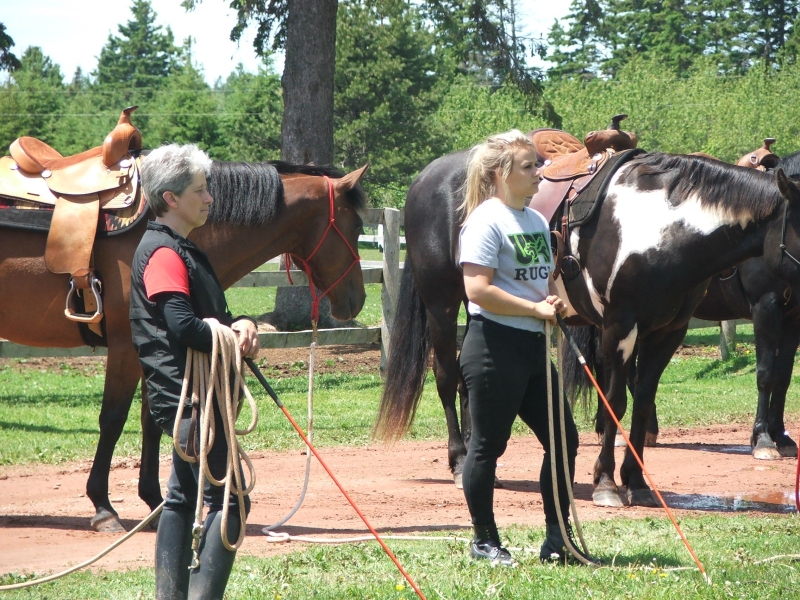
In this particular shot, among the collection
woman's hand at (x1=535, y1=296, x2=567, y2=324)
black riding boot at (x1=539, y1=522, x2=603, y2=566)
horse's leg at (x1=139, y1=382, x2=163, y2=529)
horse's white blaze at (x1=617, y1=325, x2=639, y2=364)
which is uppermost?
woman's hand at (x1=535, y1=296, x2=567, y2=324)

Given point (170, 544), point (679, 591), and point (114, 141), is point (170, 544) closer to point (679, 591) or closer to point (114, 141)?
point (679, 591)

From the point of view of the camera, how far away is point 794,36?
150ft

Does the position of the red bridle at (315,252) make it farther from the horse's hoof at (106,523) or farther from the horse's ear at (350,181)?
the horse's hoof at (106,523)

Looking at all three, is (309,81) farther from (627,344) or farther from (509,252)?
(509,252)

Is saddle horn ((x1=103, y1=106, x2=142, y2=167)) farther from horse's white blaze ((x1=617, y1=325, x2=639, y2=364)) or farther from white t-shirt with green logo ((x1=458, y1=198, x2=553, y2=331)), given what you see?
horse's white blaze ((x1=617, y1=325, x2=639, y2=364))

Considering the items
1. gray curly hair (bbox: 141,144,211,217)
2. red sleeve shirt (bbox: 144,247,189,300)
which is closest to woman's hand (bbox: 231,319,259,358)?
red sleeve shirt (bbox: 144,247,189,300)

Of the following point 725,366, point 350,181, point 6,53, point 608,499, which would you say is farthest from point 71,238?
point 6,53

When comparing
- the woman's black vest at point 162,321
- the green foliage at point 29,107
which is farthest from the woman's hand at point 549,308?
the green foliage at point 29,107

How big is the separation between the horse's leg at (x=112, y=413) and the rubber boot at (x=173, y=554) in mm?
1886

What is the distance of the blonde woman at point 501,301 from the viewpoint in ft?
13.4

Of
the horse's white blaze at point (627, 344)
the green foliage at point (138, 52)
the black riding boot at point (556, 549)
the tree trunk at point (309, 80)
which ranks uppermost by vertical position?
the green foliage at point (138, 52)

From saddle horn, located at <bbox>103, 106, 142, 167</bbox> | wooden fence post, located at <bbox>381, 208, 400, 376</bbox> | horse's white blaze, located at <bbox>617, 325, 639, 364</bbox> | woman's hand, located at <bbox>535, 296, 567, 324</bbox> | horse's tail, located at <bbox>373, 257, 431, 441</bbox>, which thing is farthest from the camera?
wooden fence post, located at <bbox>381, 208, 400, 376</bbox>

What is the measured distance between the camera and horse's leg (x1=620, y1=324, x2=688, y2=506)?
6.14 meters

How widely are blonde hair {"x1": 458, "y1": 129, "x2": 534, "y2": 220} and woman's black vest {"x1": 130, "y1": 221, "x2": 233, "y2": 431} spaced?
139 centimetres
